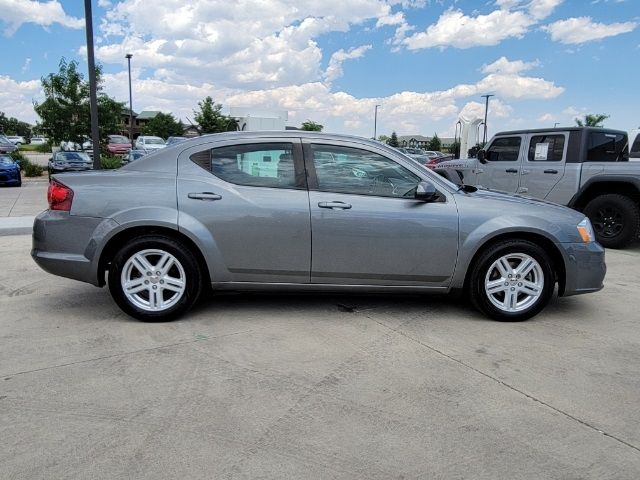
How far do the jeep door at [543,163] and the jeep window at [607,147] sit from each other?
0.41m

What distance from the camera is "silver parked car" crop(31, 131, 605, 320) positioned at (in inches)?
167

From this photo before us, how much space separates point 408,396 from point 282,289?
1.66 metres

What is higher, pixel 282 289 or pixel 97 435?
pixel 282 289

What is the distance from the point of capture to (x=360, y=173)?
441 cm

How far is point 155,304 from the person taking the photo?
4301 millimetres

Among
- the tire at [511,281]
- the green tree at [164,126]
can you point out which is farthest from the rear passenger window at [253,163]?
the green tree at [164,126]

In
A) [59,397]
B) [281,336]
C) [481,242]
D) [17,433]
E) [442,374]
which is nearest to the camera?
[17,433]

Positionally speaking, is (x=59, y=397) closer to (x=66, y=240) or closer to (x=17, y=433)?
(x=17, y=433)

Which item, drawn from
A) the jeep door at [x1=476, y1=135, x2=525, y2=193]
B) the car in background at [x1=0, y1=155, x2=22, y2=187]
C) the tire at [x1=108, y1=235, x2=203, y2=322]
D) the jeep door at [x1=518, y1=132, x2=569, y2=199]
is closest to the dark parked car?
the car in background at [x1=0, y1=155, x2=22, y2=187]

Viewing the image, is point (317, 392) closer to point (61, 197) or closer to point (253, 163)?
point (253, 163)

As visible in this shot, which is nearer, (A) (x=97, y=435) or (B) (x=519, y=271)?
(A) (x=97, y=435)

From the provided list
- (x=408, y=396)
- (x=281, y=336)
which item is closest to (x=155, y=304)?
(x=281, y=336)

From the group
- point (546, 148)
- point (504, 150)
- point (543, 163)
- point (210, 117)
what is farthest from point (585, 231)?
point (210, 117)

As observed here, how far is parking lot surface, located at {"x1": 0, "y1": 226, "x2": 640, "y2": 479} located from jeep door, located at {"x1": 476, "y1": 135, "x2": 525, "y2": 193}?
4852 millimetres
